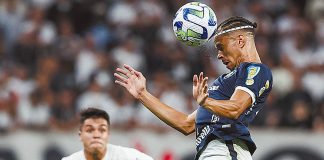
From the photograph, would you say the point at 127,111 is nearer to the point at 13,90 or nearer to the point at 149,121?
the point at 149,121

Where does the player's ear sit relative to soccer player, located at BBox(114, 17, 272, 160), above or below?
above

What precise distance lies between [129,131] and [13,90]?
222 centimetres

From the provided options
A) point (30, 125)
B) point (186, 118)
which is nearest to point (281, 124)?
point (30, 125)

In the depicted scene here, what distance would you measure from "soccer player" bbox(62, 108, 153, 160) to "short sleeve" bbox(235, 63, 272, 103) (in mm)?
2190

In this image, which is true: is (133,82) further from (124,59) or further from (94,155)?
(124,59)

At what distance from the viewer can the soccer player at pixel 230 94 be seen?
24.1 feet

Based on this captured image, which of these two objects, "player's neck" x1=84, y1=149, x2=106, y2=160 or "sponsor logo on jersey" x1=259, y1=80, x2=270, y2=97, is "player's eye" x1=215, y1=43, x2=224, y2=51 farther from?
"player's neck" x1=84, y1=149, x2=106, y2=160

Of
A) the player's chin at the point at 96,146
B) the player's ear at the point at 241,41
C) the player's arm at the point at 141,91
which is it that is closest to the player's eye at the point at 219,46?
the player's ear at the point at 241,41

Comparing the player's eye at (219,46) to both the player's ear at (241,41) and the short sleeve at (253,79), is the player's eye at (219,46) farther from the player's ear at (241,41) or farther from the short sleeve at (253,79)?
the short sleeve at (253,79)

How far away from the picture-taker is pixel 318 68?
1502 centimetres

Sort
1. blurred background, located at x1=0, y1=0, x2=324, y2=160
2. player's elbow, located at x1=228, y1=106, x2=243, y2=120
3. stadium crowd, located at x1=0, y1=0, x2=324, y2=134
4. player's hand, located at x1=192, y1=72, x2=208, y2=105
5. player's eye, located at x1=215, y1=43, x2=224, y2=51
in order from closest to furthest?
player's hand, located at x1=192, y1=72, x2=208, y2=105 < player's elbow, located at x1=228, y1=106, x2=243, y2=120 < player's eye, located at x1=215, y1=43, x2=224, y2=51 < blurred background, located at x1=0, y1=0, x2=324, y2=160 < stadium crowd, located at x1=0, y1=0, x2=324, y2=134

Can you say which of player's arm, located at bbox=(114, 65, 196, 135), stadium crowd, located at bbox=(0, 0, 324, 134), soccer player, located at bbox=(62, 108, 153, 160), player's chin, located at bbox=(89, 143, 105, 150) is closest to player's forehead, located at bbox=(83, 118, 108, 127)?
soccer player, located at bbox=(62, 108, 153, 160)

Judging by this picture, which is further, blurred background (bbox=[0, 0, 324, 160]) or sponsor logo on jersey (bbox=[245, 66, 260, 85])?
blurred background (bbox=[0, 0, 324, 160])

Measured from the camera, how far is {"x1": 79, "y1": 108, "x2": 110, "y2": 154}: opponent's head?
371 inches
